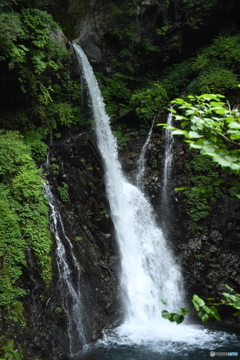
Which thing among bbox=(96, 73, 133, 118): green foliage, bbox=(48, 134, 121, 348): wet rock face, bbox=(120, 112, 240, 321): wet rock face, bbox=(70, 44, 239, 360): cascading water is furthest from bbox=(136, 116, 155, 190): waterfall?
bbox=(96, 73, 133, 118): green foliage

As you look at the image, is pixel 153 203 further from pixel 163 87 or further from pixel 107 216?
pixel 163 87

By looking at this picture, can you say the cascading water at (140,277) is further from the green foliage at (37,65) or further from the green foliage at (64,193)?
the green foliage at (64,193)

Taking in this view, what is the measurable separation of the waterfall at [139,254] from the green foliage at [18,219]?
10.5ft

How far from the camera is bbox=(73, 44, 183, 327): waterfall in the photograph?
937cm

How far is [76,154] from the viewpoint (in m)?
10.7

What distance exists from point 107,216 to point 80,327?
3535 mm

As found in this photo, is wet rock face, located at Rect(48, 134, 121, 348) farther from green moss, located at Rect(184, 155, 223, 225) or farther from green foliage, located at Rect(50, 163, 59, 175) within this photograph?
green moss, located at Rect(184, 155, 223, 225)

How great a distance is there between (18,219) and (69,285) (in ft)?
7.07

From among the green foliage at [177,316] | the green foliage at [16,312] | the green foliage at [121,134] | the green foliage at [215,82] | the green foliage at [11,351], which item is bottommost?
the green foliage at [11,351]

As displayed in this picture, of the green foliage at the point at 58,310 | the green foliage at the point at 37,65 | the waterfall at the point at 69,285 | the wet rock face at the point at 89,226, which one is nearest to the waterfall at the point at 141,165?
the wet rock face at the point at 89,226

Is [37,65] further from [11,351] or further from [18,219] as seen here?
[11,351]

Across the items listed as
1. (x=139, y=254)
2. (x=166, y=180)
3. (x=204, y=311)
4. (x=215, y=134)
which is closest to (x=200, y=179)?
(x=166, y=180)

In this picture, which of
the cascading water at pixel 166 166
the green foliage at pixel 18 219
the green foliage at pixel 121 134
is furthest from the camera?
the green foliage at pixel 121 134

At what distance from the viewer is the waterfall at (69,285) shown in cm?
730
